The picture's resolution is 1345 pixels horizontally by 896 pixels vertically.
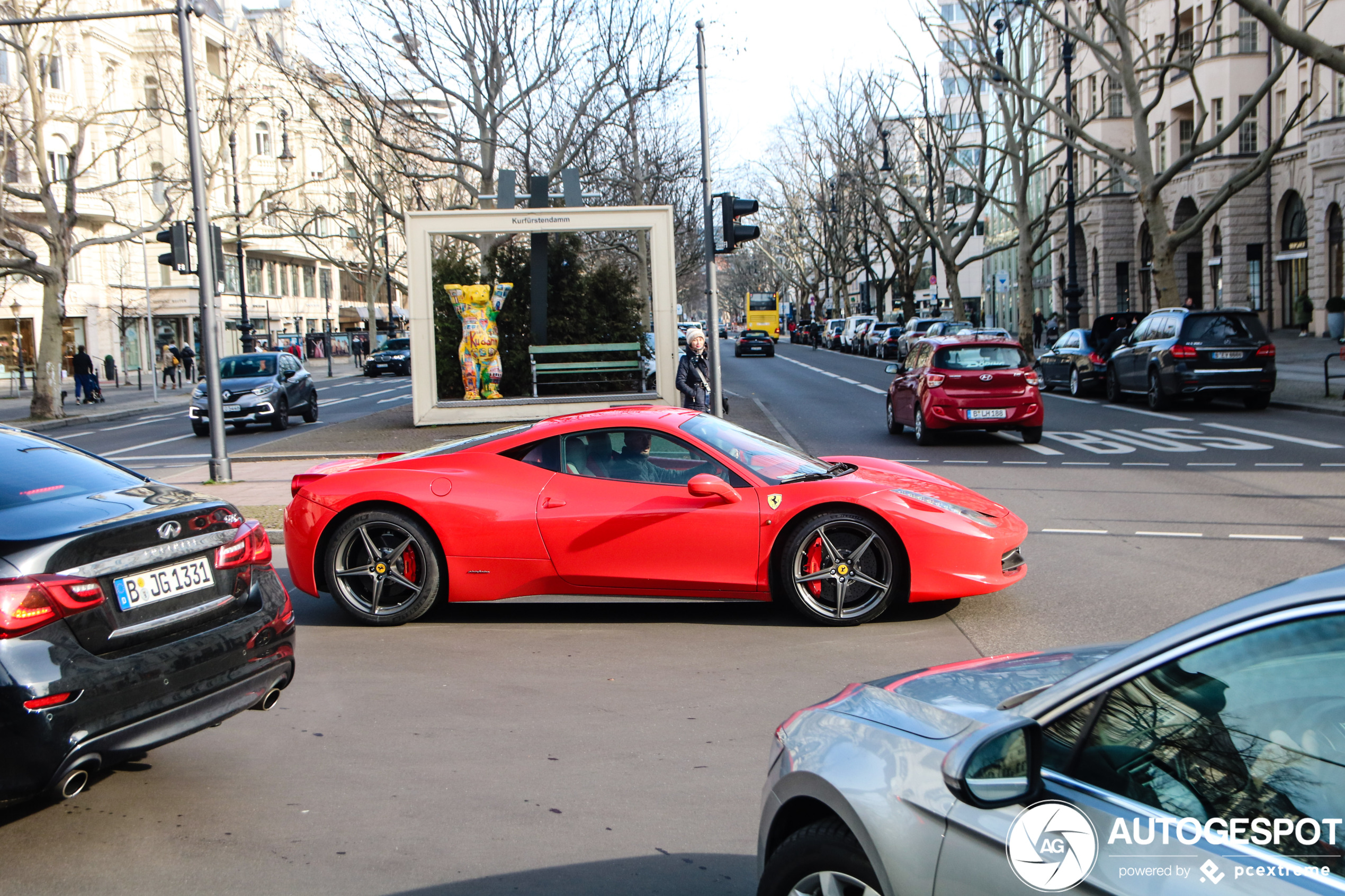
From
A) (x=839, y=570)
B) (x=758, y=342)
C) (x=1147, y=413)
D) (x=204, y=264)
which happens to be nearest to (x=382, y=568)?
(x=839, y=570)

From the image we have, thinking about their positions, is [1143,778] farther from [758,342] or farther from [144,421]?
[758,342]

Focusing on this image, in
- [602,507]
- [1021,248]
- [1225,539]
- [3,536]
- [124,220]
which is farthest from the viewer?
[124,220]

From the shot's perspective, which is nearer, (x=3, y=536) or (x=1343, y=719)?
(x=1343, y=719)

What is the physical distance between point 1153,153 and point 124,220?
155 ft

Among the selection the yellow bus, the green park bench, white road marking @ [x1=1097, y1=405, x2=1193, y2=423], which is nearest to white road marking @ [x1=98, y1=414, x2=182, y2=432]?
the green park bench

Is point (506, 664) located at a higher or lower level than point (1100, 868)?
lower

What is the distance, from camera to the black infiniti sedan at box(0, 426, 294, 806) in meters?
3.88

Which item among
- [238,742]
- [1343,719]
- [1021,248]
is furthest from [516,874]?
[1021,248]

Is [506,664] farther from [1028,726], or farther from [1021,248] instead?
[1021,248]

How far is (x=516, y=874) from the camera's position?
375cm

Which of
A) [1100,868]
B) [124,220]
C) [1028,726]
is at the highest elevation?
[124,220]

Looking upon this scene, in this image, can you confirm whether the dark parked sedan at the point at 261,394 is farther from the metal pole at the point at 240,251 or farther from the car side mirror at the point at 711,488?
the car side mirror at the point at 711,488

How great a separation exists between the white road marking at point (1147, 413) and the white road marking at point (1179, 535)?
34.7 feet

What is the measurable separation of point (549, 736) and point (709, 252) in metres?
12.6
